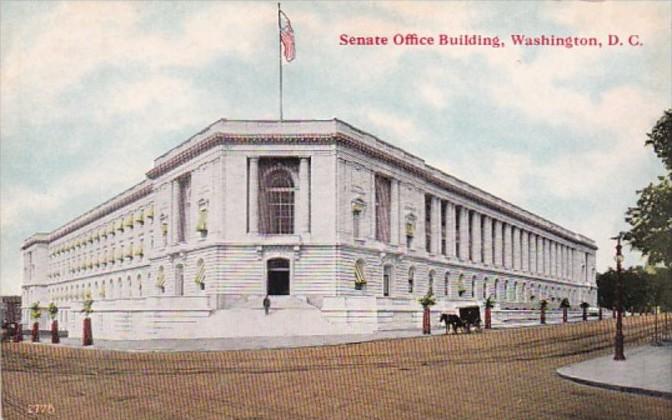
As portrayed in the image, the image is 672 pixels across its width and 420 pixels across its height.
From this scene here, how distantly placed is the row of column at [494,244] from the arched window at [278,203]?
4.91 metres

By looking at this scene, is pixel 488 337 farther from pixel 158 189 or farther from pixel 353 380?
pixel 158 189

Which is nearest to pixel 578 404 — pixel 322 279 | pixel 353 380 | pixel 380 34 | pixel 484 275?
pixel 353 380

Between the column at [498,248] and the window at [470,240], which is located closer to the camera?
the column at [498,248]

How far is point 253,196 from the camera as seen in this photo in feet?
62.3

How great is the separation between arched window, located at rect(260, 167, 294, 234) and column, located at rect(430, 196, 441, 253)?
591 centimetres

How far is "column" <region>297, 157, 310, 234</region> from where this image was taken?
19.3 m

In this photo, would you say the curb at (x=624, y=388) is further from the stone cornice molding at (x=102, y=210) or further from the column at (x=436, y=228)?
the column at (x=436, y=228)

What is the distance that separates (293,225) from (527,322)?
8.58 meters

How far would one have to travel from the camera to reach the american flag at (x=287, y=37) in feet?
38.3

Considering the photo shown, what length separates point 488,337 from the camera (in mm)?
18484

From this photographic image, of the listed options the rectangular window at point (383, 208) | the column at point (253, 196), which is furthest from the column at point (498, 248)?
the column at point (253, 196)

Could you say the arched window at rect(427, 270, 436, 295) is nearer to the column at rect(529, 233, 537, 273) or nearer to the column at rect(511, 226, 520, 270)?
the column at rect(511, 226, 520, 270)

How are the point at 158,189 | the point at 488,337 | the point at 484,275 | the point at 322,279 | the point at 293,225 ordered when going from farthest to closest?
the point at 484,275 < the point at 293,225 < the point at 488,337 < the point at 322,279 < the point at 158,189

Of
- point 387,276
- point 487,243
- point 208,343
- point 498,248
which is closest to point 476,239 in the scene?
point 487,243
